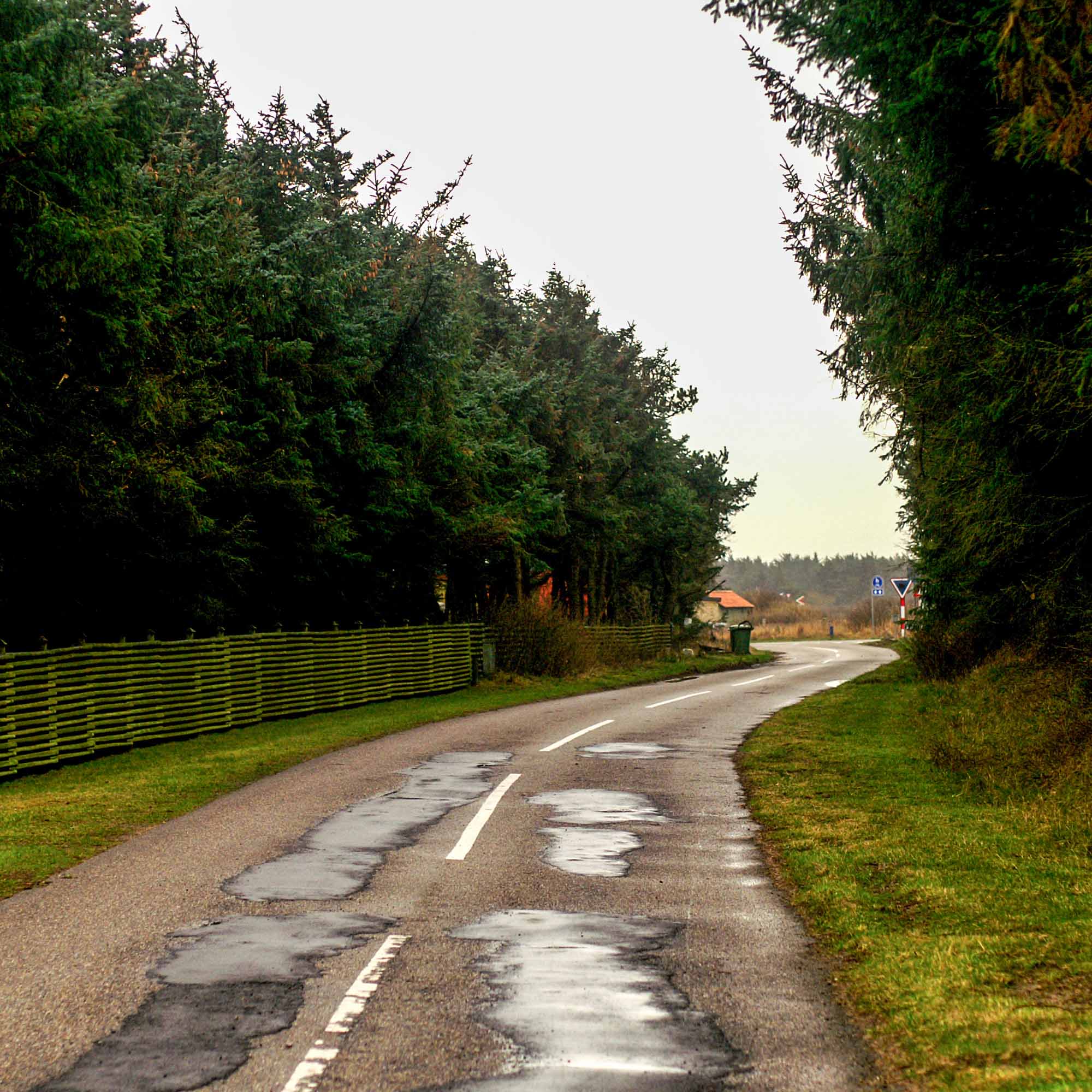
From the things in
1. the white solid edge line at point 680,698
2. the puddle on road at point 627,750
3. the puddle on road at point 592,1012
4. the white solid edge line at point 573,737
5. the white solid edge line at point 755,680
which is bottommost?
the puddle on road at point 592,1012

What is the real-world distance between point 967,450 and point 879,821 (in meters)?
5.50

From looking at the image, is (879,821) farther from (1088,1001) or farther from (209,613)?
(209,613)

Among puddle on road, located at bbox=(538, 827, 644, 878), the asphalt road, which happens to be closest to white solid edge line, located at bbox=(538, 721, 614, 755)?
the asphalt road

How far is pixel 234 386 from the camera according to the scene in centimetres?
2628

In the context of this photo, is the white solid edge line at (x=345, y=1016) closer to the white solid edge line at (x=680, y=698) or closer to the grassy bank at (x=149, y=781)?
the grassy bank at (x=149, y=781)

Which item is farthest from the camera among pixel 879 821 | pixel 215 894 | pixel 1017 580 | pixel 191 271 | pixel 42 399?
pixel 191 271

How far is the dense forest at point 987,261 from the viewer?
10.2 metres

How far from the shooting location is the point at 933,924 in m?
7.45

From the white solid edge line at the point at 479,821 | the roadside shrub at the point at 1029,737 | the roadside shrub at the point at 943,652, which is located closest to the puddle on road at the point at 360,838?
the white solid edge line at the point at 479,821

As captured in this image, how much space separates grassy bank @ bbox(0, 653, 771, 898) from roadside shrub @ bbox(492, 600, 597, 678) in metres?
8.26

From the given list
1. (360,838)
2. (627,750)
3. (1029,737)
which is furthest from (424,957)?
(627,750)

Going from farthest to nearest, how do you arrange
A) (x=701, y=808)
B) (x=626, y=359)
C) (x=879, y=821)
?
(x=626, y=359) < (x=701, y=808) < (x=879, y=821)

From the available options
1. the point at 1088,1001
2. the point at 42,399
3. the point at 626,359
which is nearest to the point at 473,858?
Answer: the point at 1088,1001

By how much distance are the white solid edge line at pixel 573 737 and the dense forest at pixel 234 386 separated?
7605 mm
